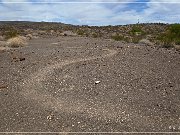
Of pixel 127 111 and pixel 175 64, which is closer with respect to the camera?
pixel 127 111

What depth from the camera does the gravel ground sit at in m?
8.48

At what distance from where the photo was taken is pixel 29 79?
12.6 metres

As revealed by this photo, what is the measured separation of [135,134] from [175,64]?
689cm

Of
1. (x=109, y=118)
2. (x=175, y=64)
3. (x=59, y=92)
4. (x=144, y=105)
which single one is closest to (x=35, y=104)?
(x=59, y=92)

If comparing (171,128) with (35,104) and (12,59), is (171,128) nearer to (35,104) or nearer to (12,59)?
(35,104)

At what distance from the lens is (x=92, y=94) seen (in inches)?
414

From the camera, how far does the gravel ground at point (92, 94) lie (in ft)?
27.8

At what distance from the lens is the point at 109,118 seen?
871 centimetres

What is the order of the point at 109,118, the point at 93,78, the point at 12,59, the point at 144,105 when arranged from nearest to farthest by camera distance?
1. the point at 109,118
2. the point at 144,105
3. the point at 93,78
4. the point at 12,59

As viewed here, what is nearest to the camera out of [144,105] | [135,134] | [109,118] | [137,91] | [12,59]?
[135,134]

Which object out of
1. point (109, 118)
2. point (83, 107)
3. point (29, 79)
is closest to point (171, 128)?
point (109, 118)

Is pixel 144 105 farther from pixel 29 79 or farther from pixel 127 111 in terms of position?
pixel 29 79

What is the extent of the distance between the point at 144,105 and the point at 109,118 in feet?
4.15

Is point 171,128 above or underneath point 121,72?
underneath
